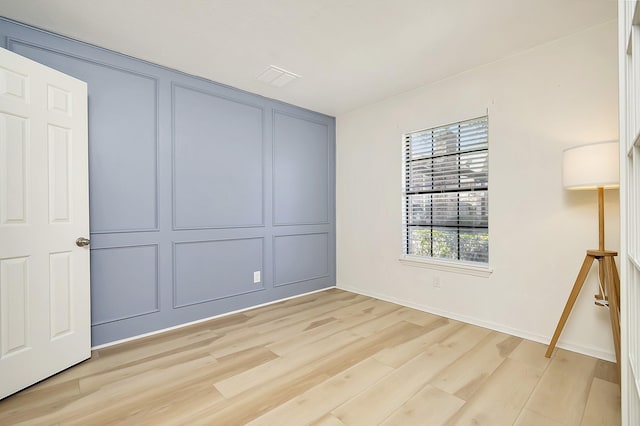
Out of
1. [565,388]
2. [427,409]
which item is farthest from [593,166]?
[427,409]

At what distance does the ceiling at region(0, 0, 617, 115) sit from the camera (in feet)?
6.77

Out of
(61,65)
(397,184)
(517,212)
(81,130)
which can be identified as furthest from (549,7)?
(61,65)

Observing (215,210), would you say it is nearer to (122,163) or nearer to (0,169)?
(122,163)

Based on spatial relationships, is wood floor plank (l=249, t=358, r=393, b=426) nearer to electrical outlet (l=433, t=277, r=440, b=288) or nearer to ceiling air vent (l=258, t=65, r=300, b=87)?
electrical outlet (l=433, t=277, r=440, b=288)

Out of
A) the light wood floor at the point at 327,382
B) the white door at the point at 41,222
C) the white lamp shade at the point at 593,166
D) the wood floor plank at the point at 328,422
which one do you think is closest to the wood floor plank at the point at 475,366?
the light wood floor at the point at 327,382

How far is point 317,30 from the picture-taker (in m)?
2.33

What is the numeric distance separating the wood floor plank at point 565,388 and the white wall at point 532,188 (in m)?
0.23

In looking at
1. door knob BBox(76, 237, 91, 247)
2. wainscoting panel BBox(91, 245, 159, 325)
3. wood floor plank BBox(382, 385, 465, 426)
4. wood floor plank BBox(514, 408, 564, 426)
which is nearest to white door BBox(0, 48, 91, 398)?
door knob BBox(76, 237, 91, 247)

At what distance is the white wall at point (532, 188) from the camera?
90.6 inches

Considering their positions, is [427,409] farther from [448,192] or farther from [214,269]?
[214,269]

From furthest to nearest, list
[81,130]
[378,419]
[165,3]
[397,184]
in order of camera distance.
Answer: [397,184] < [81,130] < [165,3] < [378,419]

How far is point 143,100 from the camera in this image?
9.06 ft

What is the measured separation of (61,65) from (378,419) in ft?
11.1

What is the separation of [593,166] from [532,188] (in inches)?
23.6
